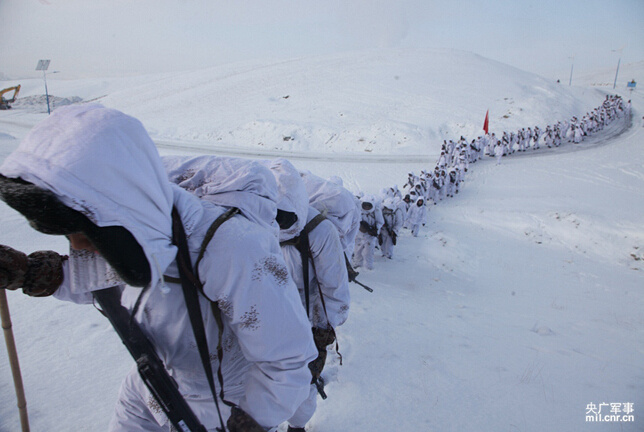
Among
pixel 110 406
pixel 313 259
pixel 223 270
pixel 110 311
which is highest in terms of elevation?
pixel 223 270

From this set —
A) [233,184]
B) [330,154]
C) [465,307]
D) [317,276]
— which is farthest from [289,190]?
[330,154]

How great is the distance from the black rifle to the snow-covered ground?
52.9 inches

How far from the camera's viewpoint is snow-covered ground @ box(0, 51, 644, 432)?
8.37 ft

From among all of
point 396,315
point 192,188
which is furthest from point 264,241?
point 396,315

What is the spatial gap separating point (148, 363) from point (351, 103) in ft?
98.2

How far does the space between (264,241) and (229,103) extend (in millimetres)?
33110

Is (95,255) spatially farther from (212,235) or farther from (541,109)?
(541,109)

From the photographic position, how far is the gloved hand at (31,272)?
1.19 metres

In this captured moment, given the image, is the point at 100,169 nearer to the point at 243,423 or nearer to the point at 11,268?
the point at 11,268

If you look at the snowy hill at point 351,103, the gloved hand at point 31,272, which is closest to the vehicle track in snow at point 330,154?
the snowy hill at point 351,103

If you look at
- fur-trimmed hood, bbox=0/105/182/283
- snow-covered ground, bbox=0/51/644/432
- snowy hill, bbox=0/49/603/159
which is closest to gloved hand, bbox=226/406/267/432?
fur-trimmed hood, bbox=0/105/182/283

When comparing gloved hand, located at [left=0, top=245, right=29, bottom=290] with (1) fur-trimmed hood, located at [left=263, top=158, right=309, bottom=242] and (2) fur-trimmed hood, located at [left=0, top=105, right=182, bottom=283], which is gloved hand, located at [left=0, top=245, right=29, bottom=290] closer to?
(2) fur-trimmed hood, located at [left=0, top=105, right=182, bottom=283]

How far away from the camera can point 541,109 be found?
2842 centimetres

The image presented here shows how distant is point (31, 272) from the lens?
1219 millimetres
